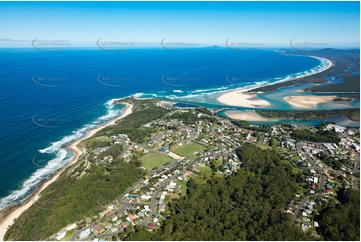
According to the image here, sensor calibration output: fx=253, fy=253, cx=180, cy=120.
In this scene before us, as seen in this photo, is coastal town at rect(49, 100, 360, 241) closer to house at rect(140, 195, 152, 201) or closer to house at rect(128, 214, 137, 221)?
house at rect(140, 195, 152, 201)

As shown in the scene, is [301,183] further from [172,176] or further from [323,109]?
[323,109]

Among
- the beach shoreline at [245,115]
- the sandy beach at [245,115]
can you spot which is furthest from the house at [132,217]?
the sandy beach at [245,115]

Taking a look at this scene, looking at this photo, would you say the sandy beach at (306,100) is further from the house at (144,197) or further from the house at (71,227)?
the house at (71,227)

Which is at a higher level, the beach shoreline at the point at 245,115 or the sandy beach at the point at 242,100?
the sandy beach at the point at 242,100

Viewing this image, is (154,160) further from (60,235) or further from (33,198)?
(60,235)

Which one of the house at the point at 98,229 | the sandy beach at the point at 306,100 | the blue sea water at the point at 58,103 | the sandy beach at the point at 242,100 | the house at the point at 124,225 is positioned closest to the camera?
the house at the point at 98,229

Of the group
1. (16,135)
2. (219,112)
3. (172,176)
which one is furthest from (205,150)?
(16,135)
